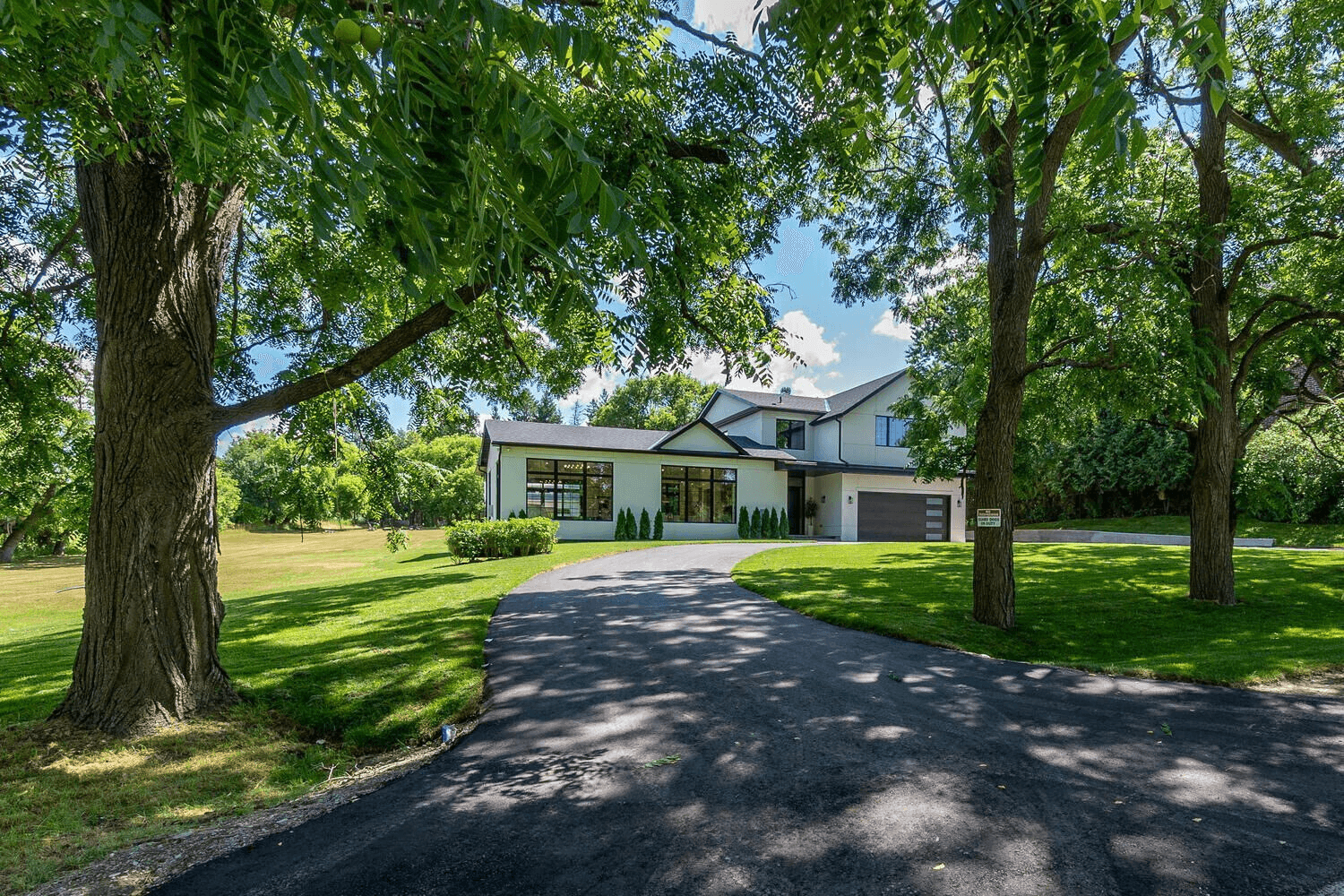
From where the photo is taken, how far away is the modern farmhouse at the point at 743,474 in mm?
24219

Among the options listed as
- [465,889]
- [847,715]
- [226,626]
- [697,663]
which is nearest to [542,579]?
[226,626]

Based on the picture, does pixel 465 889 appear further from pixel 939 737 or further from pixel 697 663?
pixel 697 663

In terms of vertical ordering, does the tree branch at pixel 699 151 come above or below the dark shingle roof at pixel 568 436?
above

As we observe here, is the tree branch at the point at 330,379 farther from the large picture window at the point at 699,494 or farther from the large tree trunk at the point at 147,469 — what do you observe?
the large picture window at the point at 699,494

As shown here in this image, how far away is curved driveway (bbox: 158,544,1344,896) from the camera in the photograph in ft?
9.04

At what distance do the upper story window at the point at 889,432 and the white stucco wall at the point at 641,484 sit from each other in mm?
5201

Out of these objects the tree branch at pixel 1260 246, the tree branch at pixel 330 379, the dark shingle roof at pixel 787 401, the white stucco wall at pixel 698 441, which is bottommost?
the tree branch at pixel 330 379

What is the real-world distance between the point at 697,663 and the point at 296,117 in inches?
224

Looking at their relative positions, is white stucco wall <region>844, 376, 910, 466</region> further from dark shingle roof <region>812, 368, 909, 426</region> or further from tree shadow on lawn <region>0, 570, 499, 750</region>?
tree shadow on lawn <region>0, 570, 499, 750</region>

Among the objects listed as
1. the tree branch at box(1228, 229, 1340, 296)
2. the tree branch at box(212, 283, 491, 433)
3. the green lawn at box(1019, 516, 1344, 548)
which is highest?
the tree branch at box(1228, 229, 1340, 296)

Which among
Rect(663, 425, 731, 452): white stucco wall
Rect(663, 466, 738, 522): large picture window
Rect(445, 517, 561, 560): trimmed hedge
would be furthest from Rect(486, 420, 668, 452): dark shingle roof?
Rect(445, 517, 561, 560): trimmed hedge

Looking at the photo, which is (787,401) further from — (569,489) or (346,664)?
(346,664)

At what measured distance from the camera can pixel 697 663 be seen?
249 inches

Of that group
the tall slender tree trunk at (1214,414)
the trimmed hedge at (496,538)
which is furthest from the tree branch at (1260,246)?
the trimmed hedge at (496,538)
